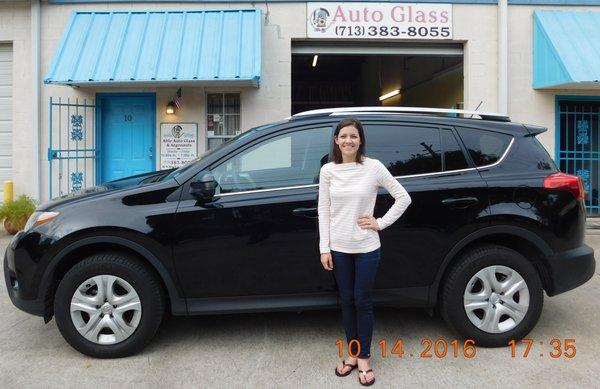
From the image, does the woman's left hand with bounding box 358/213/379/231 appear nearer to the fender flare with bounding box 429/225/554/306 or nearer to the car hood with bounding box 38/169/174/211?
the fender flare with bounding box 429/225/554/306

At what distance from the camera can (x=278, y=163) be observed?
13.2 ft

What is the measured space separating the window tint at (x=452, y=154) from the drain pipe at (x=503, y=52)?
17.8ft

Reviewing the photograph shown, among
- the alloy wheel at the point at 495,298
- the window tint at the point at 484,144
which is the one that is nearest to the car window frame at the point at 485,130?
the window tint at the point at 484,144

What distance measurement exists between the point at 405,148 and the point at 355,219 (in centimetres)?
97

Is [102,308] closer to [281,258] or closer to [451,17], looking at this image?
[281,258]

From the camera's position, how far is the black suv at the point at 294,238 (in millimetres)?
3787

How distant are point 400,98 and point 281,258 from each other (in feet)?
40.2

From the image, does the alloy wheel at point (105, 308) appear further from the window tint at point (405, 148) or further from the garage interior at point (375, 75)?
the garage interior at point (375, 75)

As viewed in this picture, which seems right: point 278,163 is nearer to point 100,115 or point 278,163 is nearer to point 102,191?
point 102,191

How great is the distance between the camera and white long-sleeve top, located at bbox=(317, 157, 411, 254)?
3.38 metres

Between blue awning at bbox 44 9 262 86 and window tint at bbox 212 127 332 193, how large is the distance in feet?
12.7

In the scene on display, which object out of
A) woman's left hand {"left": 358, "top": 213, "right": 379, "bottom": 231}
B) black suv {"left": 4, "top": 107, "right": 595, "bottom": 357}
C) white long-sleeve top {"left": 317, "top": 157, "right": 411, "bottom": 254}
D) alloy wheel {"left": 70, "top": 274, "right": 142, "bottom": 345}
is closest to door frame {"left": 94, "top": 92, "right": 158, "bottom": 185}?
black suv {"left": 4, "top": 107, "right": 595, "bottom": 357}

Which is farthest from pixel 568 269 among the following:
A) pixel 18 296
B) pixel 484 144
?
pixel 18 296
